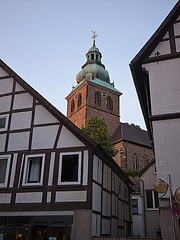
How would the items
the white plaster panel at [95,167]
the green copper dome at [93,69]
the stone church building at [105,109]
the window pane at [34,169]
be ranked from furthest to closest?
the green copper dome at [93,69] < the stone church building at [105,109] < the window pane at [34,169] < the white plaster panel at [95,167]

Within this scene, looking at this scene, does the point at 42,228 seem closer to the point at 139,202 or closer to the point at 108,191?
the point at 108,191

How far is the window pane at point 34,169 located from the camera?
12.1 meters

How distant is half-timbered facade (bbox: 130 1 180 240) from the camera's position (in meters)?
10.2

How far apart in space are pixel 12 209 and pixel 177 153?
6713 millimetres

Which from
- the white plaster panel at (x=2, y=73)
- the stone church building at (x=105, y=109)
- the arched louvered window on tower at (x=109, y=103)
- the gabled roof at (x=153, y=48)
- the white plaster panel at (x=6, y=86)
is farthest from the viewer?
the arched louvered window on tower at (x=109, y=103)

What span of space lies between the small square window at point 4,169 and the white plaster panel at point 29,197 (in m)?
0.89

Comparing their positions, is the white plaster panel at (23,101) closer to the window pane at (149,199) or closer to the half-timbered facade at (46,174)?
the half-timbered facade at (46,174)

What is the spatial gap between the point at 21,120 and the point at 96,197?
4799 mm

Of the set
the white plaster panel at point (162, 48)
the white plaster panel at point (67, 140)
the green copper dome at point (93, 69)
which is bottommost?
the white plaster panel at point (67, 140)

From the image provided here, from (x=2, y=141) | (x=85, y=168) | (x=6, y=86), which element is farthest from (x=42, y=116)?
(x=85, y=168)

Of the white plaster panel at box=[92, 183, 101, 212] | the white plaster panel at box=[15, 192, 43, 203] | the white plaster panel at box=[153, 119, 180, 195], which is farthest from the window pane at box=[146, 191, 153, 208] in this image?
the white plaster panel at box=[15, 192, 43, 203]

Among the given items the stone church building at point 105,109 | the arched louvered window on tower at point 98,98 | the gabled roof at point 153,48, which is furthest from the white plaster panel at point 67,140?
the arched louvered window on tower at point 98,98

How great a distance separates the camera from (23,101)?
533 inches

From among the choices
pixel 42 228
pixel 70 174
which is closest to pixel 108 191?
pixel 70 174
